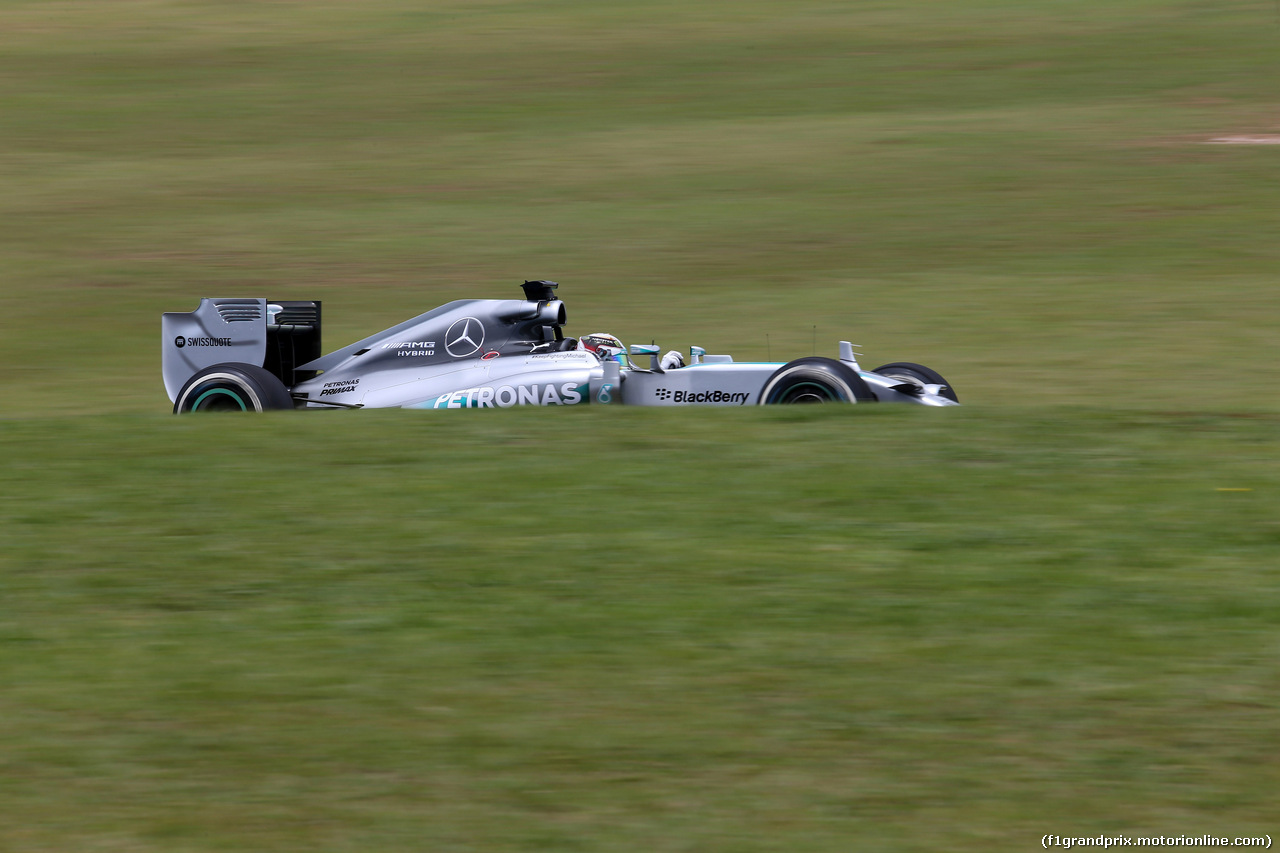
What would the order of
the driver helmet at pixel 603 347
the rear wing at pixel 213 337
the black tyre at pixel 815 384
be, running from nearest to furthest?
the black tyre at pixel 815 384 < the driver helmet at pixel 603 347 < the rear wing at pixel 213 337

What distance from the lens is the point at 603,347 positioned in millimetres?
11695

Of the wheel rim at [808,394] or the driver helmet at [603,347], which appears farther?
the driver helmet at [603,347]

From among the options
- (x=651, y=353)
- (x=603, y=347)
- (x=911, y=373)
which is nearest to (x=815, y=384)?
(x=651, y=353)

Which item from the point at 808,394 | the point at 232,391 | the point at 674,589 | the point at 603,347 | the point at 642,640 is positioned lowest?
the point at 642,640

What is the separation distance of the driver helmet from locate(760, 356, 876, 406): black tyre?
1.42m

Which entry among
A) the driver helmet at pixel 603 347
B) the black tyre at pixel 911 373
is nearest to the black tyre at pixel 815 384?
the black tyre at pixel 911 373

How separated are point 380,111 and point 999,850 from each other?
2842 centimetres

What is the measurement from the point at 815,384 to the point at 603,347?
217cm

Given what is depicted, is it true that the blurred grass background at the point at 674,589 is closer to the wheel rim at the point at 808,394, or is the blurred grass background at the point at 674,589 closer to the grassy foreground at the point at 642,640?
the grassy foreground at the point at 642,640

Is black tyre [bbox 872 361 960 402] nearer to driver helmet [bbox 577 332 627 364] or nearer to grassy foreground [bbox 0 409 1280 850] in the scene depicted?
driver helmet [bbox 577 332 627 364]

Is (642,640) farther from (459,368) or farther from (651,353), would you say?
(459,368)

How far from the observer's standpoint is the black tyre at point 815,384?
1000 centimetres

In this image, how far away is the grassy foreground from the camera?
15.3 ft

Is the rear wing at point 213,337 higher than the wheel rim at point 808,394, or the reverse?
the rear wing at point 213,337
